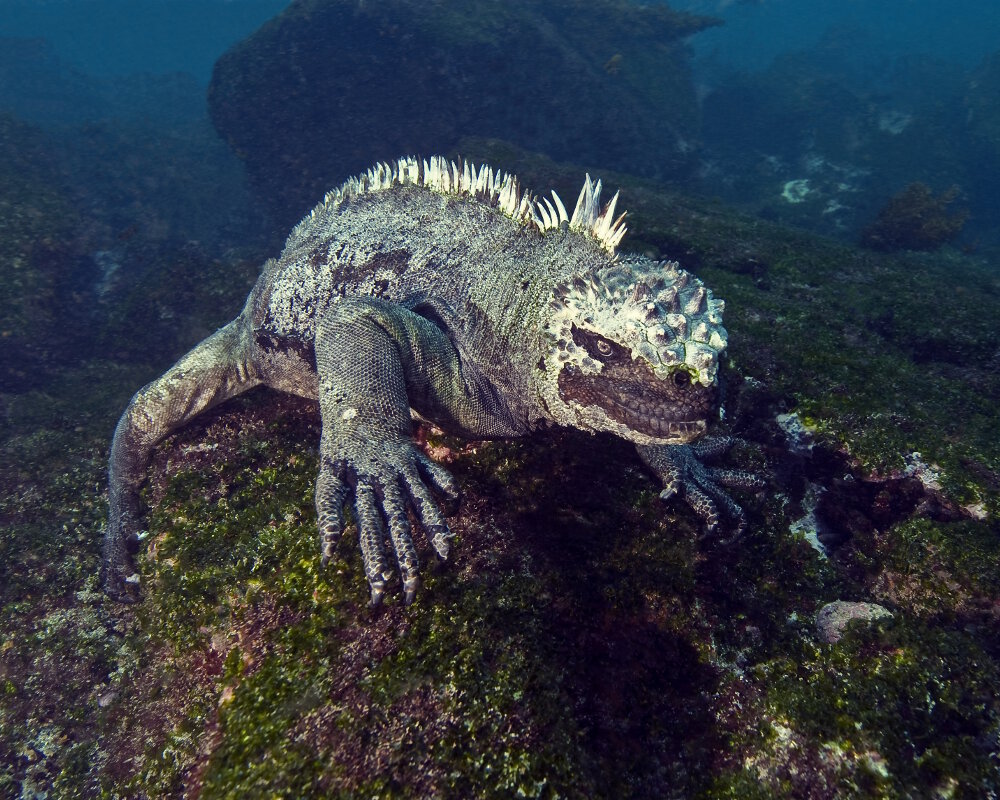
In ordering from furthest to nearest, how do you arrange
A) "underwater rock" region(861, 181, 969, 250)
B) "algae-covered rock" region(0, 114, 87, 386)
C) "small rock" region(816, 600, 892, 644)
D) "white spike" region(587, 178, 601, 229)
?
"underwater rock" region(861, 181, 969, 250) < "algae-covered rock" region(0, 114, 87, 386) < "white spike" region(587, 178, 601, 229) < "small rock" region(816, 600, 892, 644)

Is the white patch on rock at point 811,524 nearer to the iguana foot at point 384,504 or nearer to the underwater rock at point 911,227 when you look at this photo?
the iguana foot at point 384,504

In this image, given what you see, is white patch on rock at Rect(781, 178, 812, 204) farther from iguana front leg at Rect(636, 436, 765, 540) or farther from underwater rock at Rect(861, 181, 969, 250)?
iguana front leg at Rect(636, 436, 765, 540)

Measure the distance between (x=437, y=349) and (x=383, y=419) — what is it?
33.4 inches

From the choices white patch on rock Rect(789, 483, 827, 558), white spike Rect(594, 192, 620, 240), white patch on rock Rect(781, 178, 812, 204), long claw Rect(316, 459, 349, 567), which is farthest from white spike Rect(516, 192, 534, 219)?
white patch on rock Rect(781, 178, 812, 204)

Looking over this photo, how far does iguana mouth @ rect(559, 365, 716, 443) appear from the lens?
272cm

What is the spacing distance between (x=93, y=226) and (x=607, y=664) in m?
20.4

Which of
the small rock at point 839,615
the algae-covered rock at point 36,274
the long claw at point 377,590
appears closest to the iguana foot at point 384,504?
the long claw at point 377,590

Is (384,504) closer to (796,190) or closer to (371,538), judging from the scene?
(371,538)

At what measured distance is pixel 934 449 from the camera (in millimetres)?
3961

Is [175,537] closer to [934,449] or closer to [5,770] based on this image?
[5,770]

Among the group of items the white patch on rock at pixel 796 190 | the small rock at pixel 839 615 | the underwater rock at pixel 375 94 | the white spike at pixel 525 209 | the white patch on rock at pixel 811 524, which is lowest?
the small rock at pixel 839 615

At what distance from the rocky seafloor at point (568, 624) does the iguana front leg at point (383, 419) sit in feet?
1.22

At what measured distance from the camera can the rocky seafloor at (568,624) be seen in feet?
8.03

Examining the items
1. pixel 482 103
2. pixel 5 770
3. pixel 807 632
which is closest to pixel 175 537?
pixel 5 770
